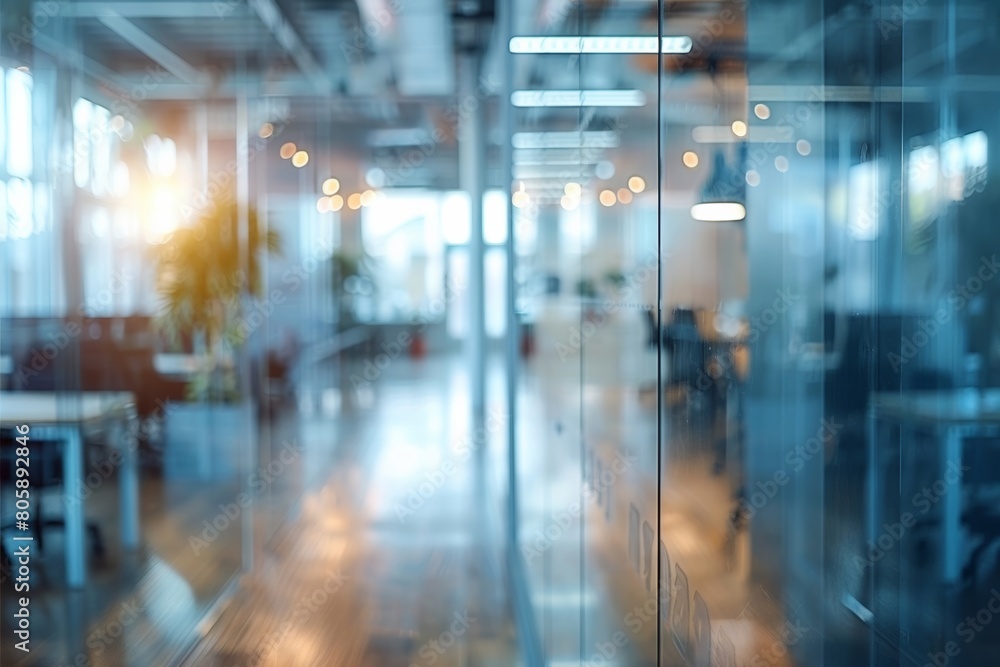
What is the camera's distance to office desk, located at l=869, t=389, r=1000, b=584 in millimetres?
713

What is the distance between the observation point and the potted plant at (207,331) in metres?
5.98

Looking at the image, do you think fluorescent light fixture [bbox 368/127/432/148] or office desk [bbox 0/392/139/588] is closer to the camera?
office desk [bbox 0/392/139/588]

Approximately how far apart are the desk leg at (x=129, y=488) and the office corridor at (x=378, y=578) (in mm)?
723

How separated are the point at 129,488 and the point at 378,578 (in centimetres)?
150

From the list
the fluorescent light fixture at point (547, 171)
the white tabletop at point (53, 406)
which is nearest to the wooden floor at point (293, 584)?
the white tabletop at point (53, 406)

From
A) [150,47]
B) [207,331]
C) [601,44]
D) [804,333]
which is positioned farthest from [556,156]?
[207,331]

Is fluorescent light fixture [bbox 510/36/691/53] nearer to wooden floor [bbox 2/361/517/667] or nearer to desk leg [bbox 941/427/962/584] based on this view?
desk leg [bbox 941/427/962/584]

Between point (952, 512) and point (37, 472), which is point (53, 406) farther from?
point (952, 512)

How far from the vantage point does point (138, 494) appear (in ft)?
17.2

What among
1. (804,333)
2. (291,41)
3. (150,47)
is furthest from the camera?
(291,41)

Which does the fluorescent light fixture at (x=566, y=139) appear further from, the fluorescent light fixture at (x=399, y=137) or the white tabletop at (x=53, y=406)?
the fluorescent light fixture at (x=399, y=137)

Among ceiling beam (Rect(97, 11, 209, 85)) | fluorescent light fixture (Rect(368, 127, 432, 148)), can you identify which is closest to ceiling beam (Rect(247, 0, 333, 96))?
ceiling beam (Rect(97, 11, 209, 85))

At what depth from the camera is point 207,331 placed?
6.28 m

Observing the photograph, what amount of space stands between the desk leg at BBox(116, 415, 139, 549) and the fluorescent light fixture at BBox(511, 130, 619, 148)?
2.71m
